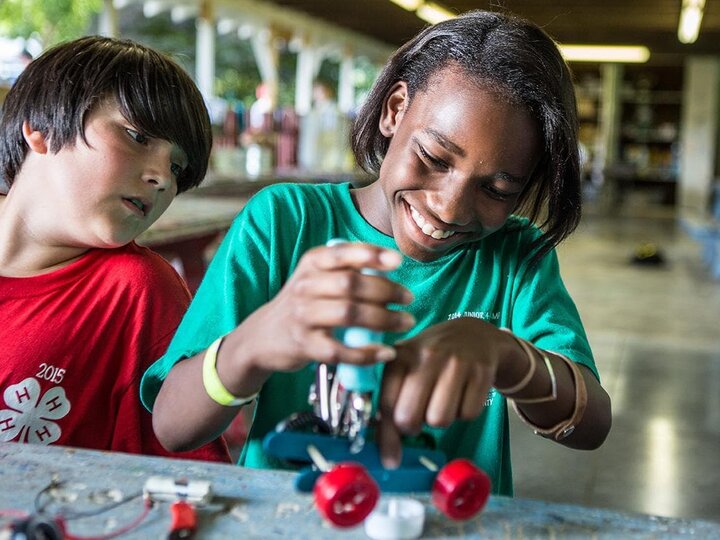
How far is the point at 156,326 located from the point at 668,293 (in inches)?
242

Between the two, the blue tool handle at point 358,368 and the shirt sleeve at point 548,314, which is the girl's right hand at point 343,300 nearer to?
the blue tool handle at point 358,368

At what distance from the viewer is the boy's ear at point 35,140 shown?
1.30 meters

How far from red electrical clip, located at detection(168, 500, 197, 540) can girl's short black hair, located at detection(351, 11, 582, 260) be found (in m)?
0.55

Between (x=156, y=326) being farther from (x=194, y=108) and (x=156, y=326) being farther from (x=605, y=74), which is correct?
(x=605, y=74)

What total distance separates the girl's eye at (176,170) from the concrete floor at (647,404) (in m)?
1.14

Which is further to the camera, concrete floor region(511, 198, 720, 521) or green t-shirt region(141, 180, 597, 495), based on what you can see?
concrete floor region(511, 198, 720, 521)

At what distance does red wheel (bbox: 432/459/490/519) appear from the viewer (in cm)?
74

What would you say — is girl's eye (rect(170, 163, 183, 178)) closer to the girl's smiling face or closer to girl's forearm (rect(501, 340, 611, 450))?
the girl's smiling face

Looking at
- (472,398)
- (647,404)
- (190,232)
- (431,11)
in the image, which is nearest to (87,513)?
(472,398)

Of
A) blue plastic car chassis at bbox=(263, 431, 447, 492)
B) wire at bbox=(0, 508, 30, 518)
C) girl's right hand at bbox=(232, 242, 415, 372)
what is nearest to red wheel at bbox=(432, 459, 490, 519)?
blue plastic car chassis at bbox=(263, 431, 447, 492)

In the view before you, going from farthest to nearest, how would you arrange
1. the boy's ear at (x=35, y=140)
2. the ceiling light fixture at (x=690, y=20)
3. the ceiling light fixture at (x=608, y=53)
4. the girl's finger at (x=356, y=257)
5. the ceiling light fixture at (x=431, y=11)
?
the ceiling light fixture at (x=608, y=53)
the ceiling light fixture at (x=431, y=11)
the ceiling light fixture at (x=690, y=20)
the boy's ear at (x=35, y=140)
the girl's finger at (x=356, y=257)

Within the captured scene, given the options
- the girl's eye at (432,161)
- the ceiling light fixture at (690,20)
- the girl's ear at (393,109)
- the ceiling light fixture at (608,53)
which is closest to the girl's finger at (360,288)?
the girl's eye at (432,161)

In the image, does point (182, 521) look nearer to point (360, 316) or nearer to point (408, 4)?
point (360, 316)

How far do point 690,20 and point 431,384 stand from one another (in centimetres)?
1106
